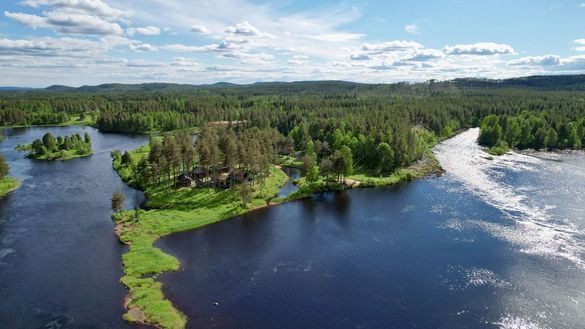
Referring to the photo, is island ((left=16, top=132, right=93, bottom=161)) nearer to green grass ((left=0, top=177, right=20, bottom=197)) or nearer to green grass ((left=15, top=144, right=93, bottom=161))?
green grass ((left=15, top=144, right=93, bottom=161))

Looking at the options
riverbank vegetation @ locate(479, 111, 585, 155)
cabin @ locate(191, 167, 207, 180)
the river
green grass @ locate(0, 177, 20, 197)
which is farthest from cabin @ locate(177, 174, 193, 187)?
riverbank vegetation @ locate(479, 111, 585, 155)

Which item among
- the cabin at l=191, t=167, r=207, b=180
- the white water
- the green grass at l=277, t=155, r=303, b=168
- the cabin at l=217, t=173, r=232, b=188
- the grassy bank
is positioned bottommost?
the white water

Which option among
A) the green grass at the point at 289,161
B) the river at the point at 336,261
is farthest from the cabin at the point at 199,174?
the green grass at the point at 289,161

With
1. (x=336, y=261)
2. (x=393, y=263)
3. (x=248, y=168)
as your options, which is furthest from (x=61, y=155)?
(x=393, y=263)

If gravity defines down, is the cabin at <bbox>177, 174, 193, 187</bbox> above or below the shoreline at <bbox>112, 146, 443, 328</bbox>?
above

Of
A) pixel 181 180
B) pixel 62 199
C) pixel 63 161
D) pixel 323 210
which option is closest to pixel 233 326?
pixel 323 210

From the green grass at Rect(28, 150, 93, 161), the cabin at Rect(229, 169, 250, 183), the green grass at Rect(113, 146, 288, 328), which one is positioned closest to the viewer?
the green grass at Rect(113, 146, 288, 328)

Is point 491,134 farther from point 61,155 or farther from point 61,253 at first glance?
point 61,155
